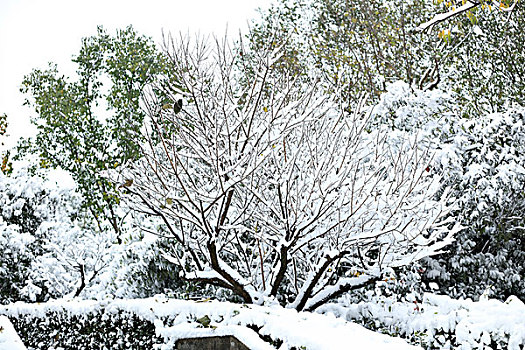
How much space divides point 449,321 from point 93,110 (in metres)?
15.7

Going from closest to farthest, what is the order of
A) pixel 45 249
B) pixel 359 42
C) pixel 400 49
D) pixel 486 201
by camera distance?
pixel 486 201, pixel 400 49, pixel 45 249, pixel 359 42

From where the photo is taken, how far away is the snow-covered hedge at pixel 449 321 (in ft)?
13.4

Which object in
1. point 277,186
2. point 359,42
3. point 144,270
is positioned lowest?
point 144,270

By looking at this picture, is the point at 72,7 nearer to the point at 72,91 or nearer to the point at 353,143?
the point at 72,91

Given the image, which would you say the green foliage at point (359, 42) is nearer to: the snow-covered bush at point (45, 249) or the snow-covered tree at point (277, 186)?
the snow-covered tree at point (277, 186)

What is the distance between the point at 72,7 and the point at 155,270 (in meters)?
79.8

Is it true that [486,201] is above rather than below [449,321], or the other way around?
above

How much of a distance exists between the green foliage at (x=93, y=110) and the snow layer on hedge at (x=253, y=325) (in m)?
11.5

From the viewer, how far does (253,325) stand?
475cm

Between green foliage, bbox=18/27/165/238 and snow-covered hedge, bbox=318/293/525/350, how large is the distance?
39.0ft

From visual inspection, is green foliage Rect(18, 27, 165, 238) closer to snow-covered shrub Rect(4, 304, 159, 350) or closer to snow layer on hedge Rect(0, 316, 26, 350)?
snow-covered shrub Rect(4, 304, 159, 350)

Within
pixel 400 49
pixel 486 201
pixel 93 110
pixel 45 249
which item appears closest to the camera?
pixel 486 201

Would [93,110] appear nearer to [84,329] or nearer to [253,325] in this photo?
[84,329]

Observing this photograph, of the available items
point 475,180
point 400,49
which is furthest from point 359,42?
point 475,180
